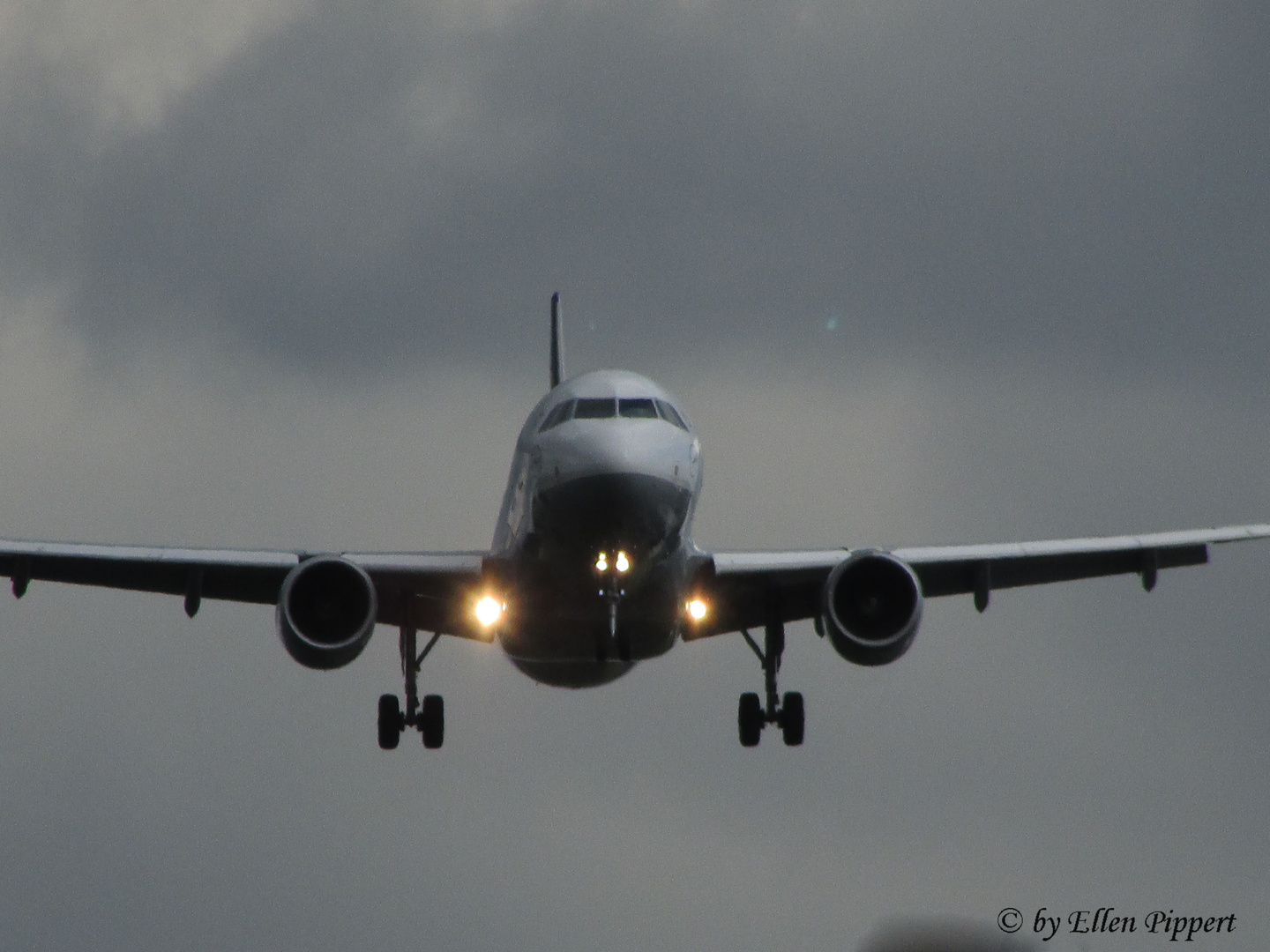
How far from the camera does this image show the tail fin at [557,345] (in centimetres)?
5156

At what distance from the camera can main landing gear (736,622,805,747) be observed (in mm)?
40719

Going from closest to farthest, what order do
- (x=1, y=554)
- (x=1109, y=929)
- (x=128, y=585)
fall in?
(x=1109, y=929) → (x=1, y=554) → (x=128, y=585)

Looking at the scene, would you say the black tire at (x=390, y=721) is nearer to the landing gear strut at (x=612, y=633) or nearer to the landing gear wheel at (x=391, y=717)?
the landing gear wheel at (x=391, y=717)

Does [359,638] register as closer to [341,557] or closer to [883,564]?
[341,557]

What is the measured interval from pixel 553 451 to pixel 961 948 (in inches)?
419

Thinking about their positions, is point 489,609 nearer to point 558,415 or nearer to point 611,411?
point 558,415

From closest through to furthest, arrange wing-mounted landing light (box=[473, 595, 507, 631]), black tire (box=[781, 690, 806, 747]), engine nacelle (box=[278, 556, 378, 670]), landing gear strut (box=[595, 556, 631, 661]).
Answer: landing gear strut (box=[595, 556, 631, 661]), engine nacelle (box=[278, 556, 378, 670]), wing-mounted landing light (box=[473, 595, 507, 631]), black tire (box=[781, 690, 806, 747])

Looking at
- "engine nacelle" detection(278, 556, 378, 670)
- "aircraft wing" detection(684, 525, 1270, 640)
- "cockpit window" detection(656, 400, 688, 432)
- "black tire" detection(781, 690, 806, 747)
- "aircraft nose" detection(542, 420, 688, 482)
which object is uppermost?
"cockpit window" detection(656, 400, 688, 432)

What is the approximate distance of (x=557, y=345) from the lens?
171 feet

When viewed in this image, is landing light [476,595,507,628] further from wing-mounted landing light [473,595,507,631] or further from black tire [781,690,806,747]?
black tire [781,690,806,747]

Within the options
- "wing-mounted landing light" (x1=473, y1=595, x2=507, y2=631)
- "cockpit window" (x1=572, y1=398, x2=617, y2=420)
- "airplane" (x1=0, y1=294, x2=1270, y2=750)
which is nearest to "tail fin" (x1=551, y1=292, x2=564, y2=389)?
"airplane" (x1=0, y1=294, x2=1270, y2=750)

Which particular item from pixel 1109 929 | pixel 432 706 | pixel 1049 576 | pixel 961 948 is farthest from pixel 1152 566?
pixel 961 948

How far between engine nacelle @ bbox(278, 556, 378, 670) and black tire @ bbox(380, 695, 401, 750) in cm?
695

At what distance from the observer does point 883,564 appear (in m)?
35.2
